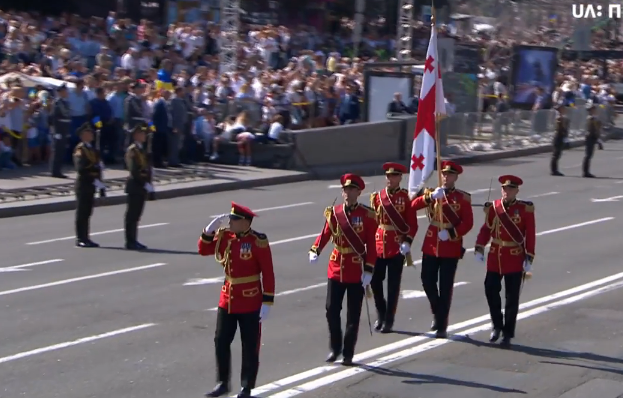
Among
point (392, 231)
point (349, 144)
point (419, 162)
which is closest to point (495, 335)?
point (392, 231)

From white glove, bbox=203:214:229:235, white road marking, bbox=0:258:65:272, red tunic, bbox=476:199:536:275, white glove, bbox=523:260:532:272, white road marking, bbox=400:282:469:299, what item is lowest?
white road marking, bbox=0:258:65:272

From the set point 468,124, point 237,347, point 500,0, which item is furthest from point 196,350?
point 500,0

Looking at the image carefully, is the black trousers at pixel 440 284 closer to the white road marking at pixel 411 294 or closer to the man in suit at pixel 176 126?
the white road marking at pixel 411 294

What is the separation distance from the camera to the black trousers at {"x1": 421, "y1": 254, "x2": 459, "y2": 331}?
459 inches

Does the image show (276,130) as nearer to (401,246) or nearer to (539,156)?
(539,156)

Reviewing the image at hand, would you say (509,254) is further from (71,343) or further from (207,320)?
(71,343)

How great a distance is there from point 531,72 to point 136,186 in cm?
2709

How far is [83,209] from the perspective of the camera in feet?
56.0

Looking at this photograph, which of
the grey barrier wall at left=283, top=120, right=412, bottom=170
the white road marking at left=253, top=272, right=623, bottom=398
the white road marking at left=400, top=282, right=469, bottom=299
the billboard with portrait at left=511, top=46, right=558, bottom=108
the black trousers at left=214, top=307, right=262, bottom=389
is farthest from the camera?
the billboard with portrait at left=511, top=46, right=558, bottom=108

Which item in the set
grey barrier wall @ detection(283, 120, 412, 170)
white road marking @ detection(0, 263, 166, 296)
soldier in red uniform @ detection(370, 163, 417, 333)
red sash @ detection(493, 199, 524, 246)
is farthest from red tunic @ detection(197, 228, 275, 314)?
grey barrier wall @ detection(283, 120, 412, 170)

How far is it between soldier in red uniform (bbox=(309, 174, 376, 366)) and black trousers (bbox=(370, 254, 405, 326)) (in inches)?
47.0

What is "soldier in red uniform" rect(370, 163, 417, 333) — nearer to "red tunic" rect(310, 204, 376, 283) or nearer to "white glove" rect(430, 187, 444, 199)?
"white glove" rect(430, 187, 444, 199)

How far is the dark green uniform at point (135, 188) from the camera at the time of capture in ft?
55.8

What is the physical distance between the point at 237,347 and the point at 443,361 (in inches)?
81.2
